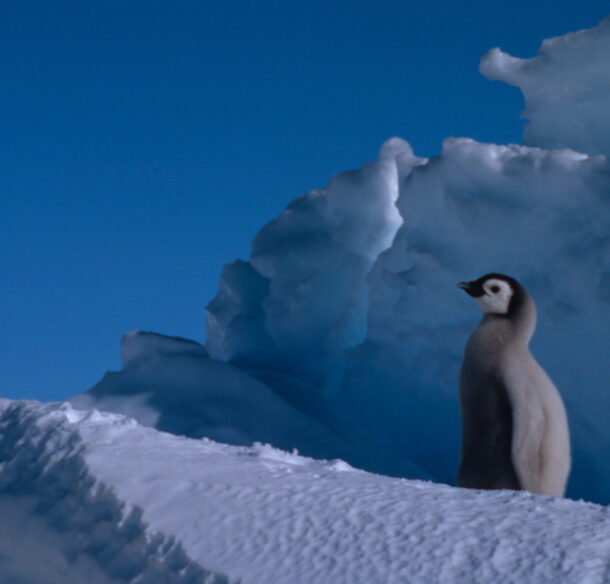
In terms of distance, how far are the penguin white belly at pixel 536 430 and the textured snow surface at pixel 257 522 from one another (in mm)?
1081

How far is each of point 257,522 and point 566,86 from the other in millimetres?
4400

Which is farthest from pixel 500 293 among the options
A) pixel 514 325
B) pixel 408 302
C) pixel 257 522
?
pixel 257 522

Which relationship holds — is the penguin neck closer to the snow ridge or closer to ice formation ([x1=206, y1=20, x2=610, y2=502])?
ice formation ([x1=206, y1=20, x2=610, y2=502])

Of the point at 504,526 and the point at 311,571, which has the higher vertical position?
the point at 504,526

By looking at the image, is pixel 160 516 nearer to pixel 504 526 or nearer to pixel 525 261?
pixel 504 526

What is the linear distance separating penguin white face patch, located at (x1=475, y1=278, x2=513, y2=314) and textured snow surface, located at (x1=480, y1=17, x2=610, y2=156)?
249 centimetres

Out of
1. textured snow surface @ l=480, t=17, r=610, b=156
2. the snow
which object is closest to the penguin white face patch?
the snow

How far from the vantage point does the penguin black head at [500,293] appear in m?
2.73

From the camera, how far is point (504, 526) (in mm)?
1099

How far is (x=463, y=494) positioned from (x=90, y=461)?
731mm

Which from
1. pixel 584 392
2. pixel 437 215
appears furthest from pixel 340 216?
pixel 584 392

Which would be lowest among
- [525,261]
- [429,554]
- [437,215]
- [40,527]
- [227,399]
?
[40,527]

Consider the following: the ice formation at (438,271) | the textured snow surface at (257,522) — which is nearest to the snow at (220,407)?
the ice formation at (438,271)

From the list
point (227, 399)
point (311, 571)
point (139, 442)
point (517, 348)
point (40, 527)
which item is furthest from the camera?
point (227, 399)
